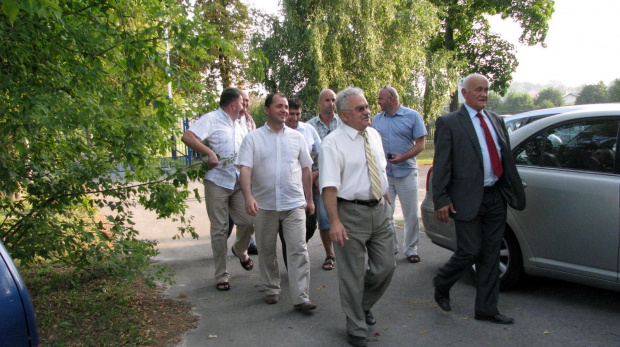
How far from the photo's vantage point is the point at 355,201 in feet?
13.6

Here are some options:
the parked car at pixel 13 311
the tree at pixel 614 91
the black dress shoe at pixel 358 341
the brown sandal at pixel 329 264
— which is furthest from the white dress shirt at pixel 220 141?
the tree at pixel 614 91

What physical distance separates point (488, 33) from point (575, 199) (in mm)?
34756

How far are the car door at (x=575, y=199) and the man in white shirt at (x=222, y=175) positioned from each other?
2895 millimetres

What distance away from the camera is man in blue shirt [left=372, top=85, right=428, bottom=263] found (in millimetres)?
6398

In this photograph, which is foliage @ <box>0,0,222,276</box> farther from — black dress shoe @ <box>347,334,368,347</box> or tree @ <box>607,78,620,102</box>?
tree @ <box>607,78,620,102</box>

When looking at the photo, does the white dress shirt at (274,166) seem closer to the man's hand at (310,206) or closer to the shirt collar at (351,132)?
the man's hand at (310,206)

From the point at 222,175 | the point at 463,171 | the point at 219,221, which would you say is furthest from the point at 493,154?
the point at 219,221

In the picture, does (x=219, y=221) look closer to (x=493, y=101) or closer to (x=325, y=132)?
(x=325, y=132)

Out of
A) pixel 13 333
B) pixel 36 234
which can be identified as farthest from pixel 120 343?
pixel 13 333

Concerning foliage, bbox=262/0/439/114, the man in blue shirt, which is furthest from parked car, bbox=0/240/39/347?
foliage, bbox=262/0/439/114

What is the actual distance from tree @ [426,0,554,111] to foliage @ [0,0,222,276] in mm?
31220

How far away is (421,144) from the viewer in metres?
6.33

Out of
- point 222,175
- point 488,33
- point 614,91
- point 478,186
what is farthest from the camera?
point 614,91

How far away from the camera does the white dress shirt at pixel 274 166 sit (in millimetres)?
5090
